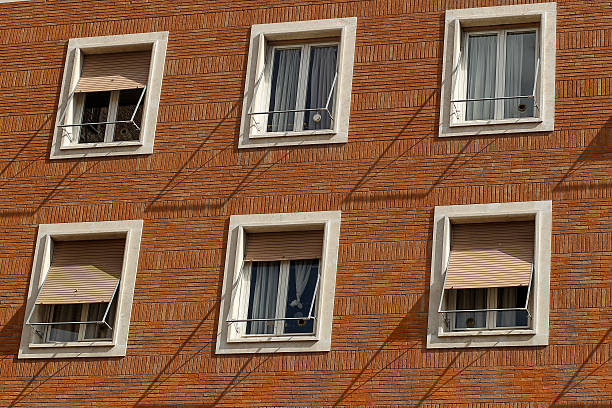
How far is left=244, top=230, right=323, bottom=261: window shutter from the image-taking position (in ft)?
73.1

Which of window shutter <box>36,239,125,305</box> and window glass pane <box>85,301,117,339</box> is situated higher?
window shutter <box>36,239,125,305</box>

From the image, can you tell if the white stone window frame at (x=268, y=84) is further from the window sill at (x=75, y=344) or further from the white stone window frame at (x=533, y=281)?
the window sill at (x=75, y=344)

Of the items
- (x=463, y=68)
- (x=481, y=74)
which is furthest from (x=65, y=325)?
(x=481, y=74)

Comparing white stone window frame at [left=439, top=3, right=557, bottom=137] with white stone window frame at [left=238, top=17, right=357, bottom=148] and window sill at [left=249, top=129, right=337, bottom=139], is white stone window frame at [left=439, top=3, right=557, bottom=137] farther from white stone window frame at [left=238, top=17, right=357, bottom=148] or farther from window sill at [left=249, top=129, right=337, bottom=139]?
window sill at [left=249, top=129, right=337, bottom=139]

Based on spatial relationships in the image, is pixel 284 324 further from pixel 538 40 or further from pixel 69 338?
pixel 538 40

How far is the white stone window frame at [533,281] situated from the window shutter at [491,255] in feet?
0.38

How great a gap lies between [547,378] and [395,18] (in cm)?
625

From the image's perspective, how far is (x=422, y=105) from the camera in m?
22.6

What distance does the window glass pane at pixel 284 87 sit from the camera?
2342 cm

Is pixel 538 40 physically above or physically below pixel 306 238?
above

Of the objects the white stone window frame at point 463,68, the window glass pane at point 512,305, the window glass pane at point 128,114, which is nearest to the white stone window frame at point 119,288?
the window glass pane at point 128,114

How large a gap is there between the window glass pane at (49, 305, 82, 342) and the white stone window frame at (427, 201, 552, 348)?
530 centimetres

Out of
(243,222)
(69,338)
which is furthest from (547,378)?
(69,338)

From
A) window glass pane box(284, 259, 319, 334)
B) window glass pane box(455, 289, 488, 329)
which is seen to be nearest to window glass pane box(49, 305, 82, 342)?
window glass pane box(284, 259, 319, 334)
